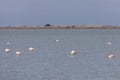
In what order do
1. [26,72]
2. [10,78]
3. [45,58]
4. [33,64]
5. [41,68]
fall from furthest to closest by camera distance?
[45,58], [33,64], [41,68], [26,72], [10,78]

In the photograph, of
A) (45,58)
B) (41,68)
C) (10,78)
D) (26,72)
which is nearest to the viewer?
(10,78)

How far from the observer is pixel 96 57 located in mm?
40406

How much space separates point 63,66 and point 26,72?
3.98 m

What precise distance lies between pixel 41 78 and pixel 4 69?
4.68m

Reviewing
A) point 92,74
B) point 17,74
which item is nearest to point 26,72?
point 17,74

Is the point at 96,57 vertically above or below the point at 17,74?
above

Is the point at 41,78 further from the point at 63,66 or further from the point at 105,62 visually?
the point at 105,62

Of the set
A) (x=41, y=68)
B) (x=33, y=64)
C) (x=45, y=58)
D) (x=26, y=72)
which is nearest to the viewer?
(x=26, y=72)

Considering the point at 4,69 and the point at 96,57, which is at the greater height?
the point at 96,57

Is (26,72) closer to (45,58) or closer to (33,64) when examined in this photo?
(33,64)

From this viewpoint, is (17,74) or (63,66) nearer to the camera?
(17,74)

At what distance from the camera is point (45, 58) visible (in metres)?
39.5

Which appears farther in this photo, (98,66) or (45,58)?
(45,58)

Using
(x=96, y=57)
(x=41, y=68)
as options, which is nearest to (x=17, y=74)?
(x=41, y=68)
